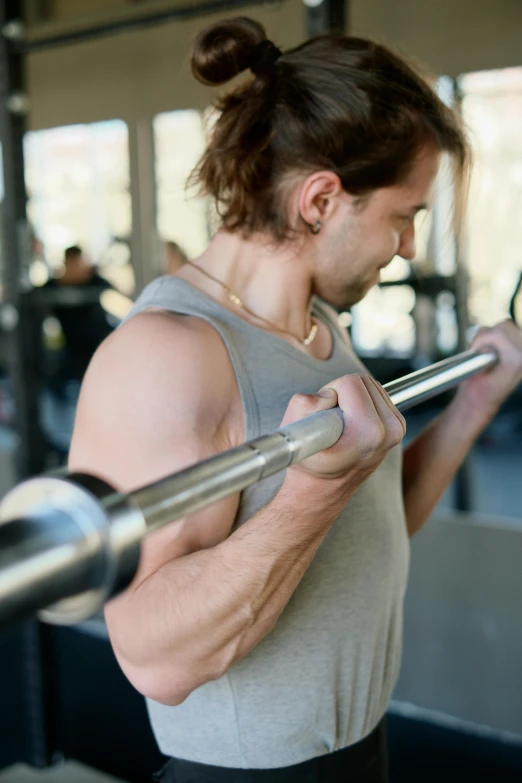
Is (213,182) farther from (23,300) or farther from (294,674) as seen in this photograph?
(23,300)

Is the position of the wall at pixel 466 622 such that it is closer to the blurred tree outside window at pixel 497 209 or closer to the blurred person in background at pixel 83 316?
the blurred tree outside window at pixel 497 209

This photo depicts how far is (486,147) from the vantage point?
444cm

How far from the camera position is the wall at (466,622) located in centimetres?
243

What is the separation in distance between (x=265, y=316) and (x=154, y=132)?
4562 mm

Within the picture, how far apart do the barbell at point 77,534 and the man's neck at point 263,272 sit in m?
0.63

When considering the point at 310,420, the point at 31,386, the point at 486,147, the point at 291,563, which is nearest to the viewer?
the point at 310,420

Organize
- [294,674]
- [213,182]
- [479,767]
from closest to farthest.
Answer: [294,674] → [213,182] → [479,767]

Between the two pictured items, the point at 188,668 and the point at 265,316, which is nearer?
the point at 188,668

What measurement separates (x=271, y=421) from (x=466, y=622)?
1.80 metres

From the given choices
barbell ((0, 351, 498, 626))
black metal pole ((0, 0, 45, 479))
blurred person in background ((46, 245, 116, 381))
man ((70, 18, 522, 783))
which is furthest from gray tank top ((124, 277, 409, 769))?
blurred person in background ((46, 245, 116, 381))

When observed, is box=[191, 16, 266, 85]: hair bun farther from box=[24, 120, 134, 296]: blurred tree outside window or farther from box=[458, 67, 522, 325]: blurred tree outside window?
box=[24, 120, 134, 296]: blurred tree outside window

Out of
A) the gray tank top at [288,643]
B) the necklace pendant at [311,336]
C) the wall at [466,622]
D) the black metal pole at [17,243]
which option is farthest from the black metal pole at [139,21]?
the wall at [466,622]

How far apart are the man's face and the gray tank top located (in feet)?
0.43

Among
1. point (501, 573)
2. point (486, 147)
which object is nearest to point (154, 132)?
point (486, 147)
